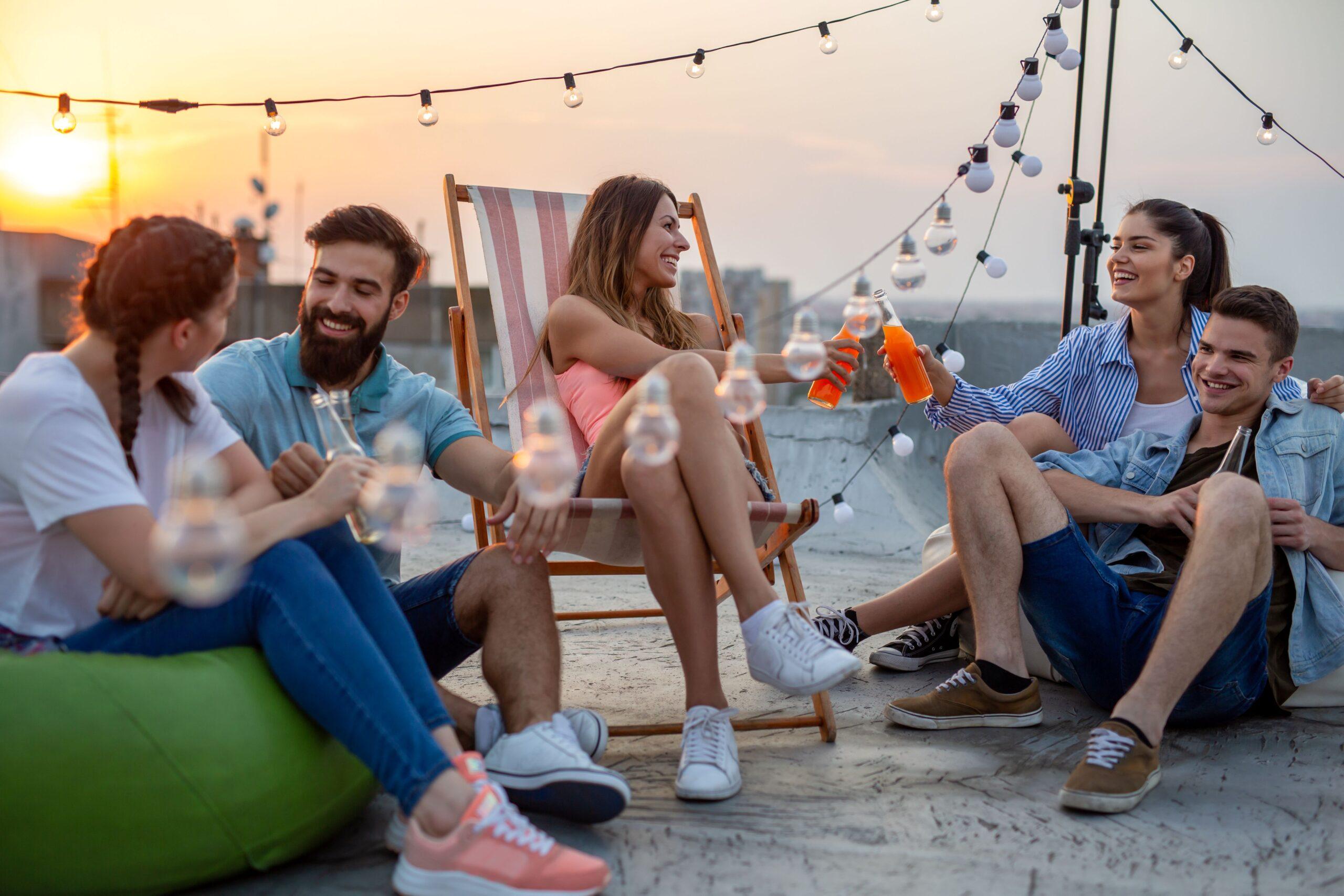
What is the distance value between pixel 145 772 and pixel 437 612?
25.1 inches

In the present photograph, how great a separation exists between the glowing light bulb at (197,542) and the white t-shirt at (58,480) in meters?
0.10

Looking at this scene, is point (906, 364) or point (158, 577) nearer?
point (158, 577)

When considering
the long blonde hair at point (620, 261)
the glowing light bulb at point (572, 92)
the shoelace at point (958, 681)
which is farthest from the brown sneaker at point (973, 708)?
the glowing light bulb at point (572, 92)

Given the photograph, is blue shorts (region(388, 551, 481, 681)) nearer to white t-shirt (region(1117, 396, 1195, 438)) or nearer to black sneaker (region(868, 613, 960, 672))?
black sneaker (region(868, 613, 960, 672))

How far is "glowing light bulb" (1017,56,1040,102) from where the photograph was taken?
10.3 feet

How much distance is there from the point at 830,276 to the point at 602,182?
2.56 metres

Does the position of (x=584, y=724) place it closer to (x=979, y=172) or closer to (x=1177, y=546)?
(x=1177, y=546)

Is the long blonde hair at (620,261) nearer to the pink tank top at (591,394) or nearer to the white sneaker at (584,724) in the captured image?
the pink tank top at (591,394)

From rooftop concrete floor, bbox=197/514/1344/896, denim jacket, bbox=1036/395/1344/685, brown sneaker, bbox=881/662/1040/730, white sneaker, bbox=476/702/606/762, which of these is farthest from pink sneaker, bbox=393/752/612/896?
denim jacket, bbox=1036/395/1344/685

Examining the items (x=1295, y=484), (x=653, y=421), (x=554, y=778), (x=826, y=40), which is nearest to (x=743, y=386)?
(x=653, y=421)

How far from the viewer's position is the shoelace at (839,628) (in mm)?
2596

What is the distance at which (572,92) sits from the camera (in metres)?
3.39

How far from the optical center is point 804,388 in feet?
33.4

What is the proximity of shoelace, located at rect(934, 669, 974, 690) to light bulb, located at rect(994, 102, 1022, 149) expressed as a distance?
1.58 metres
